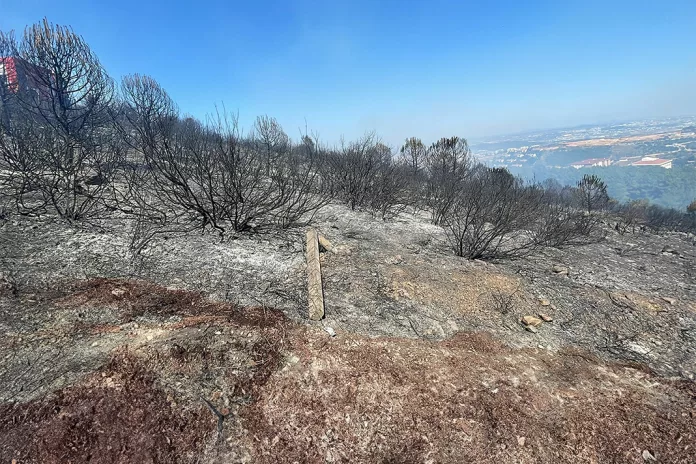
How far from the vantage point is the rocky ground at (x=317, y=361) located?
7.77 ft

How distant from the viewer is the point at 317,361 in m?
3.17

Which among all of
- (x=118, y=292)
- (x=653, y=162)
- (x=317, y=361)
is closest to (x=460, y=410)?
(x=317, y=361)

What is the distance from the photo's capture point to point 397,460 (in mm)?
2336

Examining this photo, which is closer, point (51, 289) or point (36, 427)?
point (36, 427)

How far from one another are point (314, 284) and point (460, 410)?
2401mm

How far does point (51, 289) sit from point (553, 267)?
8.47 metres

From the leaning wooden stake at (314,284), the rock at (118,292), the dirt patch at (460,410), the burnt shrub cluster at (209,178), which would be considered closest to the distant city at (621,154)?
the burnt shrub cluster at (209,178)

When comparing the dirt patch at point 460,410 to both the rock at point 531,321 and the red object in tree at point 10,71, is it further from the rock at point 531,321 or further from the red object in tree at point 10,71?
the red object in tree at point 10,71

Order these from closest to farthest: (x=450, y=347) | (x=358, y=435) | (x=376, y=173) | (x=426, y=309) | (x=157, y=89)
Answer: (x=358, y=435)
(x=450, y=347)
(x=426, y=309)
(x=376, y=173)
(x=157, y=89)

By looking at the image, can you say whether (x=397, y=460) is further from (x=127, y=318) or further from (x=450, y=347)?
(x=127, y=318)

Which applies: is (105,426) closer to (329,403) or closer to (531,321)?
(329,403)

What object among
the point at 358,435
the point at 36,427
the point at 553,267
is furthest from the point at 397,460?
the point at 553,267

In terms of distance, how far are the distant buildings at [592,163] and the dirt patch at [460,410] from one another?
162 meters

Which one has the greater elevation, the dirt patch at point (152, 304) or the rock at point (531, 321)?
the dirt patch at point (152, 304)
